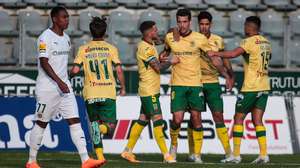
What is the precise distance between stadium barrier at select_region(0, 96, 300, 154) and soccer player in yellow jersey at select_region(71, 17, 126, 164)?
3.50 metres

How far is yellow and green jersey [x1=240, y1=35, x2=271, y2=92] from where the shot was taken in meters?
15.3

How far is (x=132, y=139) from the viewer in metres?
15.8

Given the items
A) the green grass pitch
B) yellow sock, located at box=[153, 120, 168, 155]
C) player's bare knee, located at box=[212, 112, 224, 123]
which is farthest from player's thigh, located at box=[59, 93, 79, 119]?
player's bare knee, located at box=[212, 112, 224, 123]

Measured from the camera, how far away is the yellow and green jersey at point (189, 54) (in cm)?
1505

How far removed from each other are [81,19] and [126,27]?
38.1 inches

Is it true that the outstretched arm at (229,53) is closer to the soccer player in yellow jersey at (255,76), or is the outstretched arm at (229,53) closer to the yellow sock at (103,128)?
the soccer player in yellow jersey at (255,76)

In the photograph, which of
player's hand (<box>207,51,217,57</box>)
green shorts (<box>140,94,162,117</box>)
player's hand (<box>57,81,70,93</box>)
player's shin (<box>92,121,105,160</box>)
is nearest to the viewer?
player's hand (<box>57,81,70,93</box>)

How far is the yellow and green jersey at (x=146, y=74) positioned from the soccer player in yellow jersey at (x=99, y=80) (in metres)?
1.05

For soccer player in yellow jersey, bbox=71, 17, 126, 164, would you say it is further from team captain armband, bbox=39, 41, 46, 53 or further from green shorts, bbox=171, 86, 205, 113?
green shorts, bbox=171, 86, 205, 113

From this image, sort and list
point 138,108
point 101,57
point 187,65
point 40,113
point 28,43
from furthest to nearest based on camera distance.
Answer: point 28,43, point 138,108, point 187,65, point 101,57, point 40,113

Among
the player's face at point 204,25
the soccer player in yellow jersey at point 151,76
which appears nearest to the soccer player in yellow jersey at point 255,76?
the player's face at point 204,25

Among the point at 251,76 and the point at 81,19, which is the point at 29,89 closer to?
the point at 81,19

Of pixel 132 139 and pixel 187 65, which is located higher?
pixel 187 65

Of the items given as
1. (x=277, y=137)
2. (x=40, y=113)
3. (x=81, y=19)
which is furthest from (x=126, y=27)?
(x=40, y=113)
